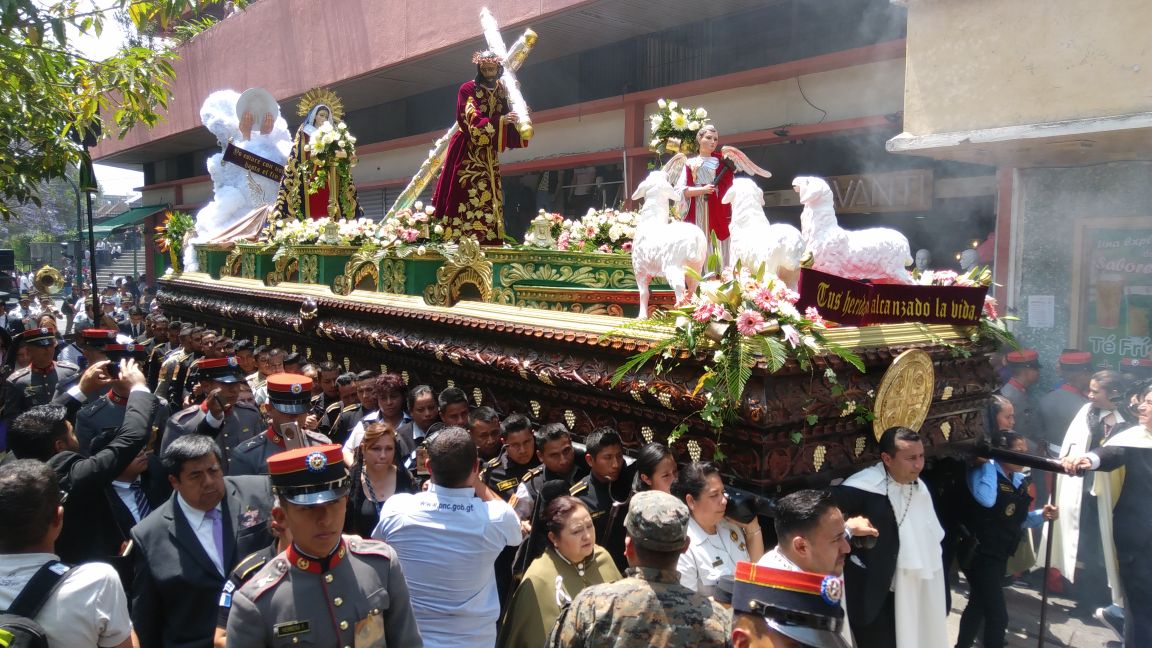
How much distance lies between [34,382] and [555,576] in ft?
17.4

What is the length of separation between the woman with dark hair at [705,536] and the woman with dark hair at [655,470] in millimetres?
145

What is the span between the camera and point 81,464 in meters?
3.56

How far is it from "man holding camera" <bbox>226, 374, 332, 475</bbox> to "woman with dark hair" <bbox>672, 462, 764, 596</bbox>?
1890mm

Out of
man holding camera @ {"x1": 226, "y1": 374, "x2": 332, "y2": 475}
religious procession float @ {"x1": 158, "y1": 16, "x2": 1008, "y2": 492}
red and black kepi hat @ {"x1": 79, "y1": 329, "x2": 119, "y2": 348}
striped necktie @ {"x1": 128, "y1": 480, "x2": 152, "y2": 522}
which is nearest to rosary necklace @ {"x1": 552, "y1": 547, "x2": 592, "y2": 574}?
religious procession float @ {"x1": 158, "y1": 16, "x2": 1008, "y2": 492}

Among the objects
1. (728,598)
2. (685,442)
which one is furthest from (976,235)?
(728,598)

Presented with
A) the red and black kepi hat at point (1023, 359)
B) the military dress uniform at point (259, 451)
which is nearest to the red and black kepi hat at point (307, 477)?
the military dress uniform at point (259, 451)

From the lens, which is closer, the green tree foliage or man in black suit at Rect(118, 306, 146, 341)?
the green tree foliage

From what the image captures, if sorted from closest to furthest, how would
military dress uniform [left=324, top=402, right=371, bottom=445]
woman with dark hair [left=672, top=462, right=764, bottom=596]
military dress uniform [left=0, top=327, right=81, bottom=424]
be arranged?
woman with dark hair [left=672, top=462, right=764, bottom=596], military dress uniform [left=324, top=402, right=371, bottom=445], military dress uniform [left=0, top=327, right=81, bottom=424]

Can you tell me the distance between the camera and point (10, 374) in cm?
704

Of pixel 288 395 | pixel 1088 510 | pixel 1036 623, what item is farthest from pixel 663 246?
pixel 1088 510

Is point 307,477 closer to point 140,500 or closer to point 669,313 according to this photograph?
point 140,500

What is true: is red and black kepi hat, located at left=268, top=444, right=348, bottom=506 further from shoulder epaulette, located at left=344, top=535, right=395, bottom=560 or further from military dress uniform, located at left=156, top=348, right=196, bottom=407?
military dress uniform, located at left=156, top=348, right=196, bottom=407

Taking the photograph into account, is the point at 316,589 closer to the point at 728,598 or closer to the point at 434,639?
the point at 434,639

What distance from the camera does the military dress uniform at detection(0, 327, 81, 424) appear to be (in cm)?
627
